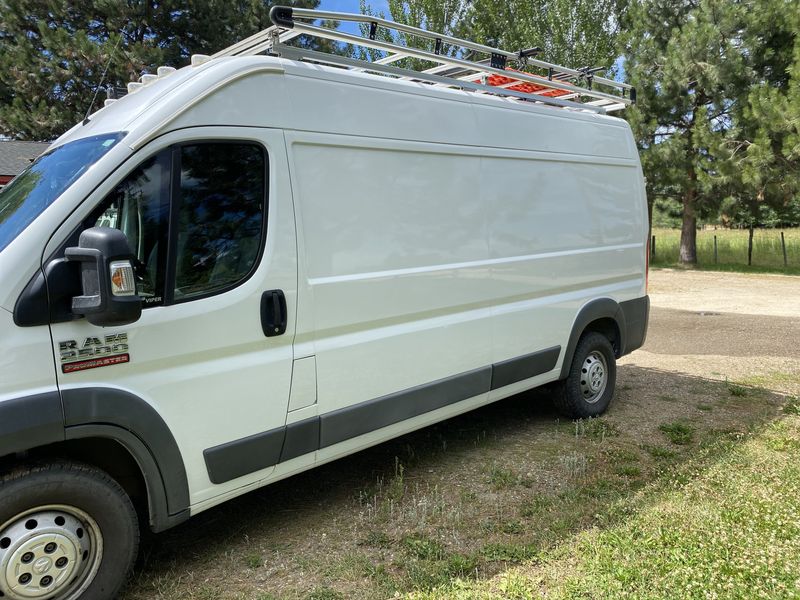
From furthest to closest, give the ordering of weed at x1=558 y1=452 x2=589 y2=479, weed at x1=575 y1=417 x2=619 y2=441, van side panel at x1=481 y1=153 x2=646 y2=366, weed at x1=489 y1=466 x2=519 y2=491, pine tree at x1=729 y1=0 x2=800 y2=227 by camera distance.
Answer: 1. pine tree at x1=729 y1=0 x2=800 y2=227
2. weed at x1=575 y1=417 x2=619 y2=441
3. van side panel at x1=481 y1=153 x2=646 y2=366
4. weed at x1=558 y1=452 x2=589 y2=479
5. weed at x1=489 y1=466 x2=519 y2=491

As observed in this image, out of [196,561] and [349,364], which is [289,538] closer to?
[196,561]

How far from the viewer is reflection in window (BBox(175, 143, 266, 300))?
2.82m

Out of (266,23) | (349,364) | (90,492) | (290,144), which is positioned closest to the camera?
(90,492)

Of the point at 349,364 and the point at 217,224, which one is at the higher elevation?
the point at 217,224

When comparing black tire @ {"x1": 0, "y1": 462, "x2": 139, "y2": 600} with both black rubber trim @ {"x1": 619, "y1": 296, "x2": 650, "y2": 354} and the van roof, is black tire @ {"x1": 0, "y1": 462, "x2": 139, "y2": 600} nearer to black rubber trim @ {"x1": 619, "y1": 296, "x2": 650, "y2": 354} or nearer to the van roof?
the van roof

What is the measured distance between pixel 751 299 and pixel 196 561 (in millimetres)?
13359

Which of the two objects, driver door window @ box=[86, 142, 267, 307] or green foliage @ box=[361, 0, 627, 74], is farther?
green foliage @ box=[361, 0, 627, 74]

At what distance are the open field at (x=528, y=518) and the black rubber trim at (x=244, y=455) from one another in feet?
1.73

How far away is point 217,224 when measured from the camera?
2934 mm

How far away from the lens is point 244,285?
2.96 metres

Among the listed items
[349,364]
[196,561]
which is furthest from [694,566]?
[196,561]

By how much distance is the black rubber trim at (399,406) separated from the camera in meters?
3.39

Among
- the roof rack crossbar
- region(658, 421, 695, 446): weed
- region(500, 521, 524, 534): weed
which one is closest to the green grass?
region(500, 521, 524, 534): weed

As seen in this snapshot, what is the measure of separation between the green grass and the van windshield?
2337mm
